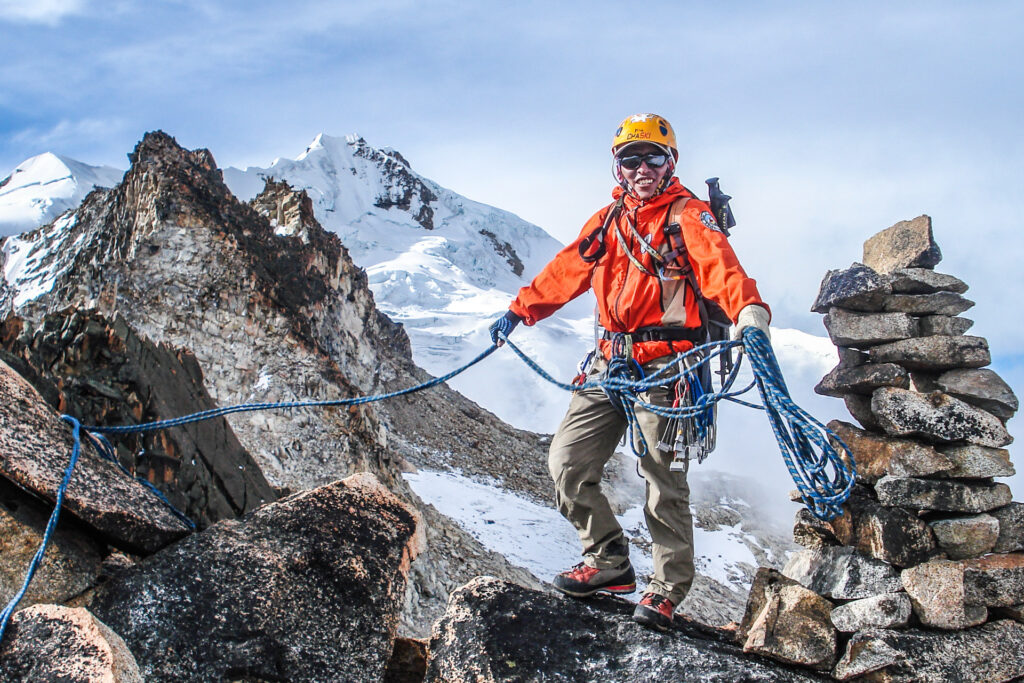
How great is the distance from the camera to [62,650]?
3051 millimetres

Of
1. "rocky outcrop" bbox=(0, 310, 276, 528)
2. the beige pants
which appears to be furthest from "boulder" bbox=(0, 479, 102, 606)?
the beige pants

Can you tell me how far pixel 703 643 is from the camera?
13.9 ft

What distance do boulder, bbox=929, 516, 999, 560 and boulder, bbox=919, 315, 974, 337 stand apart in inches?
48.9

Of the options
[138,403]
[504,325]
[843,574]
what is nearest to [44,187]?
[138,403]

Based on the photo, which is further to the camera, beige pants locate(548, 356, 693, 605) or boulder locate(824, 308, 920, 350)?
boulder locate(824, 308, 920, 350)

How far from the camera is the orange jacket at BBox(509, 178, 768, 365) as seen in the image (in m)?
4.23

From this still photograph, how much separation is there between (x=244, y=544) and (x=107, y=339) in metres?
2.71

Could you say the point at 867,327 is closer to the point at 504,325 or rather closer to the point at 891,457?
the point at 891,457

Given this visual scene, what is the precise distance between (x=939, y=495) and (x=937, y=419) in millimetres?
499

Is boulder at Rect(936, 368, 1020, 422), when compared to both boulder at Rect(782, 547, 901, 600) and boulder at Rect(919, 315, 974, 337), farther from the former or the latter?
boulder at Rect(782, 547, 901, 600)

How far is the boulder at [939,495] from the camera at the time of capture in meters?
4.77

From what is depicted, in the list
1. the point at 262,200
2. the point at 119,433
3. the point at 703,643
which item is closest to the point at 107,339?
the point at 119,433

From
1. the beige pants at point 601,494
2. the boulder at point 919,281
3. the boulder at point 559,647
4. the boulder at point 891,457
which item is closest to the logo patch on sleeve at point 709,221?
the beige pants at point 601,494

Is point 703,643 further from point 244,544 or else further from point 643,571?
→ point 643,571
